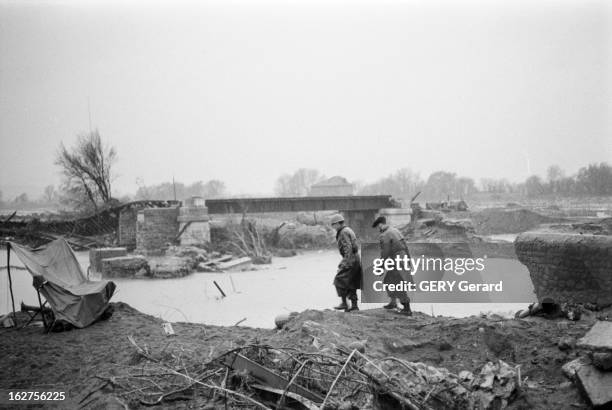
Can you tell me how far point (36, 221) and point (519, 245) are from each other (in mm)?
21368

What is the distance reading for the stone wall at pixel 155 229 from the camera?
62.0 feet

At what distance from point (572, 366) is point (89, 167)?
20.0 metres

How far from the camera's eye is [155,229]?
19.0 meters

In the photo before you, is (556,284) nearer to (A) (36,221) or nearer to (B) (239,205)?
(B) (239,205)

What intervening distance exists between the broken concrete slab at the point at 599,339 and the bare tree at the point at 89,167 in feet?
57.6

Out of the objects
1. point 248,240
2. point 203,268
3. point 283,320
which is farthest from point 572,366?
point 248,240

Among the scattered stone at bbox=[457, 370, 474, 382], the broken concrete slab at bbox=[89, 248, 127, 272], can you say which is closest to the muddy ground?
the scattered stone at bbox=[457, 370, 474, 382]

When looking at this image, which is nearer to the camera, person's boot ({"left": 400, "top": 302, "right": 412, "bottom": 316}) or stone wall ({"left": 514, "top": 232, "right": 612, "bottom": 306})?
stone wall ({"left": 514, "top": 232, "right": 612, "bottom": 306})

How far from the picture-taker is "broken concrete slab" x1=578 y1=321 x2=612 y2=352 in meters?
3.47

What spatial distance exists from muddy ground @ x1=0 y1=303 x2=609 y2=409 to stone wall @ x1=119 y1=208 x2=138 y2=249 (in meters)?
14.3

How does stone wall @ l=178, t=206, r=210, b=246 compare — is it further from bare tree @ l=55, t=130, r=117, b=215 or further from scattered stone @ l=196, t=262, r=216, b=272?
bare tree @ l=55, t=130, r=117, b=215

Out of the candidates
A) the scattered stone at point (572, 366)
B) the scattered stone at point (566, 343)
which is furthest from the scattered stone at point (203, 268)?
the scattered stone at point (572, 366)

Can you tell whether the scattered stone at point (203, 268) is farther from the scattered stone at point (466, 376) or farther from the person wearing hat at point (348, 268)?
the scattered stone at point (466, 376)

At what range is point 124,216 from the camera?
20.9 m
